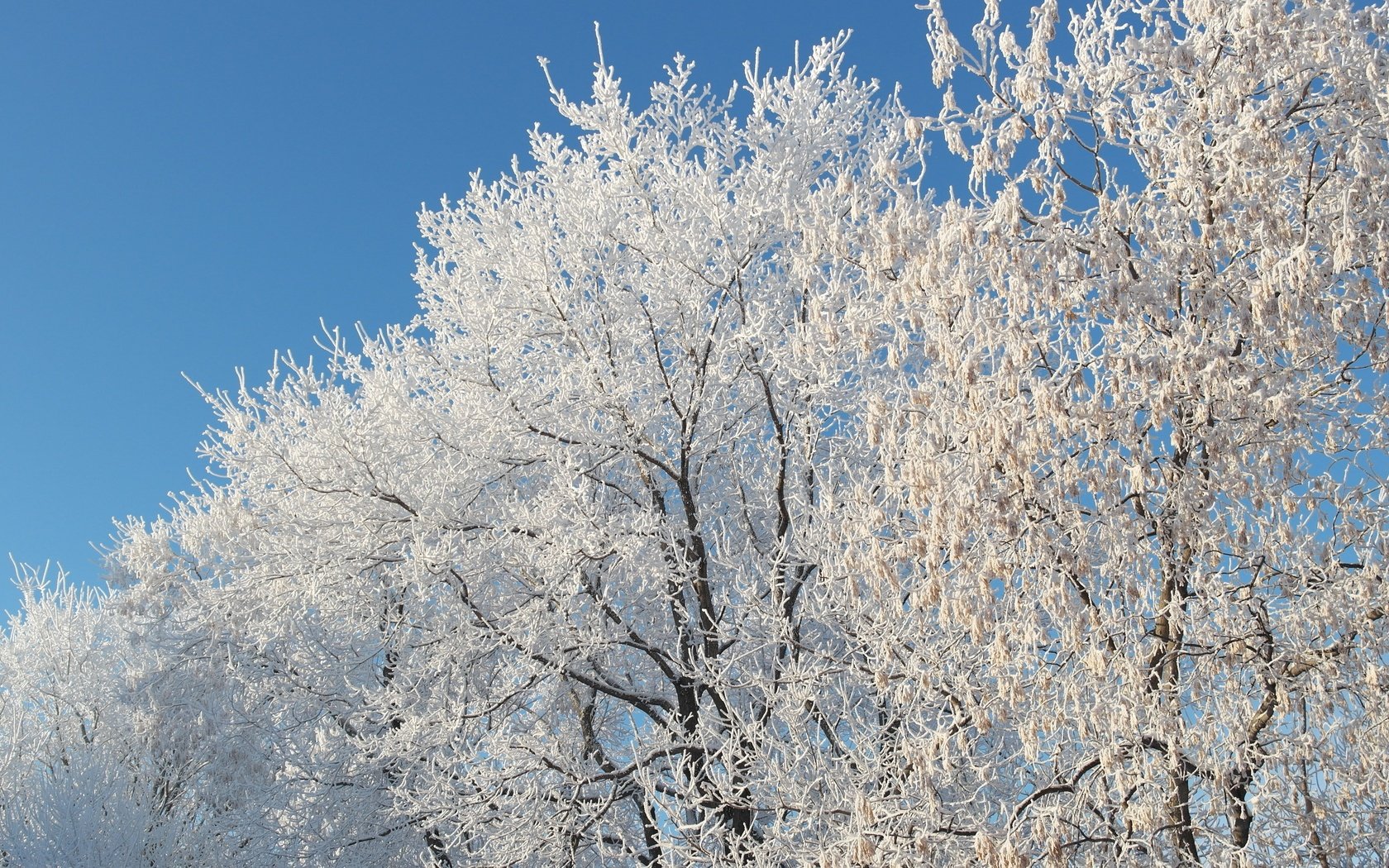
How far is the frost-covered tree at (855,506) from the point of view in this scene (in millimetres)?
5434

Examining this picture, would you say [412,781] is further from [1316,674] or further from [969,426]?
[1316,674]

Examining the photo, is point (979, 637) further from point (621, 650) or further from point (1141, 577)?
point (621, 650)

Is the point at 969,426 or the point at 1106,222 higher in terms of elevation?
the point at 1106,222

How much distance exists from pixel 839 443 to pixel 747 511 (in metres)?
1.34

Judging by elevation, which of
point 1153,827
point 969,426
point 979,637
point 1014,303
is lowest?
point 1153,827

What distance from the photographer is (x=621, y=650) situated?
34.2ft

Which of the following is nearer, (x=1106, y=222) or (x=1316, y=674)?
(x=1316, y=674)

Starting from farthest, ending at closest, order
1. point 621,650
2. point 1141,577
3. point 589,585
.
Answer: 1. point 621,650
2. point 589,585
3. point 1141,577

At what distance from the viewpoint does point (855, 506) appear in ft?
21.6

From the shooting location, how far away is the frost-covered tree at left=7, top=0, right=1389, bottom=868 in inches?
214

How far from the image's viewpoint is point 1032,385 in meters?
5.73

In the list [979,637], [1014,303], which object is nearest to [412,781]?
[979,637]

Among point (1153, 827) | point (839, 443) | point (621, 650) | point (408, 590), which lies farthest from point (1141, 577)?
point (408, 590)

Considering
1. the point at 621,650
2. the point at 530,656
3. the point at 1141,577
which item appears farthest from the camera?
the point at 621,650
